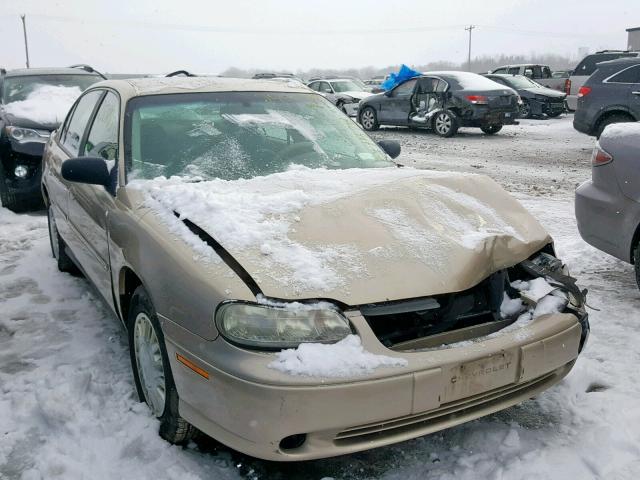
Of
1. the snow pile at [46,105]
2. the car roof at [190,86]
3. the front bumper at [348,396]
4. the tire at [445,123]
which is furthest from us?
the tire at [445,123]

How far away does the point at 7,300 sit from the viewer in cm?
439

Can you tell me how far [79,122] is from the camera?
14.2 ft

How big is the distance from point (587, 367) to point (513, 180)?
617cm

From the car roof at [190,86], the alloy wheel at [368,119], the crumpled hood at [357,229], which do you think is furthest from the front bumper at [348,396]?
the alloy wheel at [368,119]

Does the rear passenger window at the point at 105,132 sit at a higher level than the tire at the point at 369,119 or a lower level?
higher

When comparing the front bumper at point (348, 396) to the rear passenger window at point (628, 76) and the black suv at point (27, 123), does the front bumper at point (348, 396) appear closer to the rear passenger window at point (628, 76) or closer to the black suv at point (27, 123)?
the black suv at point (27, 123)

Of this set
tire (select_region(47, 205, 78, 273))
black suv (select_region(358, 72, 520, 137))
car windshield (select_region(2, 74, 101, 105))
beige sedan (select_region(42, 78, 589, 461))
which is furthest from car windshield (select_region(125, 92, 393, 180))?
black suv (select_region(358, 72, 520, 137))

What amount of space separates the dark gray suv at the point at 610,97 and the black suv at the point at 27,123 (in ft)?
28.3

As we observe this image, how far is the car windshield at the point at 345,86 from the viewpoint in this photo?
67.1 ft

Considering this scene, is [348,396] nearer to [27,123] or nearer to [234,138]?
[234,138]

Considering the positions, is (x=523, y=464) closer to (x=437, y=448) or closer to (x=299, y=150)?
(x=437, y=448)

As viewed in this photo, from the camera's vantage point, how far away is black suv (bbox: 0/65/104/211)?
22.9ft

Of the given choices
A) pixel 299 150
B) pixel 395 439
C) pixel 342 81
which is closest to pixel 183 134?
pixel 299 150

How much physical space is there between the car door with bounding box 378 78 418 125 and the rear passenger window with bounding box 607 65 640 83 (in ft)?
16.4
